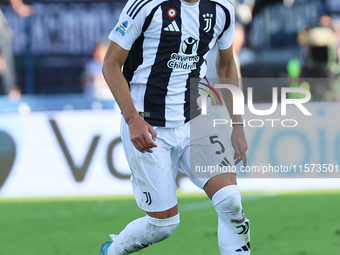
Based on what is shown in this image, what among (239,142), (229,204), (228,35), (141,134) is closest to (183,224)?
(239,142)

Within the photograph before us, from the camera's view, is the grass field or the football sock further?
the grass field

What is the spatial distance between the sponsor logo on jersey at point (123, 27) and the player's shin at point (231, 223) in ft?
3.76

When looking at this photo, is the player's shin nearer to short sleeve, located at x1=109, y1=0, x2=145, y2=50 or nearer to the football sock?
the football sock

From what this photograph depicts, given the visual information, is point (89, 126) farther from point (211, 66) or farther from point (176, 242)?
point (176, 242)

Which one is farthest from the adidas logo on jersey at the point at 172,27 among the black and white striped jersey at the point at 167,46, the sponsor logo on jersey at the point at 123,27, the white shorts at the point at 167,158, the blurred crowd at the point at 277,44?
the blurred crowd at the point at 277,44

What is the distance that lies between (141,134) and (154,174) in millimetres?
415

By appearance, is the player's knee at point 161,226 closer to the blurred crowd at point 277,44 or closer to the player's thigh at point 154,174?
the player's thigh at point 154,174

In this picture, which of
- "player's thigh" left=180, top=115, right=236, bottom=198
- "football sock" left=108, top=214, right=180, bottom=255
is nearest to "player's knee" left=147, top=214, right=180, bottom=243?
"football sock" left=108, top=214, right=180, bottom=255

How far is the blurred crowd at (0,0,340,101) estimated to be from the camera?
10.6 m

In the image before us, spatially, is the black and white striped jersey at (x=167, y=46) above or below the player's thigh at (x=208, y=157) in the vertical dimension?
above

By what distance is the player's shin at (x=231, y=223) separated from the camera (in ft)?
12.3

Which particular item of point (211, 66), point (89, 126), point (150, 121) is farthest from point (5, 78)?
point (150, 121)

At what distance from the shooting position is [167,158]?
155 inches

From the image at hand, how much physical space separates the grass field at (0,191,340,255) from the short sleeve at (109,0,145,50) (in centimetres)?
219
